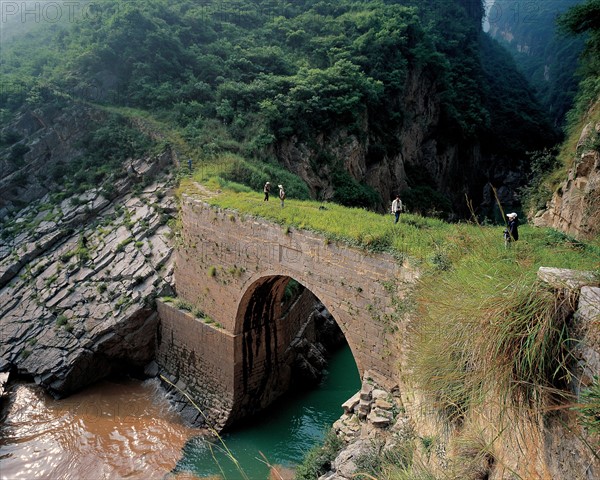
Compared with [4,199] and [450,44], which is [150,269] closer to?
[4,199]

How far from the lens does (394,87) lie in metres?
25.9

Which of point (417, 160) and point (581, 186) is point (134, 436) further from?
point (417, 160)

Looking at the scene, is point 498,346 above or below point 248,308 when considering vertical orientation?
above

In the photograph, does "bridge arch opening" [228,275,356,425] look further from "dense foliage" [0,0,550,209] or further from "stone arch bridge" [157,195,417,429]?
"dense foliage" [0,0,550,209]

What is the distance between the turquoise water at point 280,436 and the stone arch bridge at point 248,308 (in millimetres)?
602

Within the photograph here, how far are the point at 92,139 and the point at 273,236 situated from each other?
12957 mm

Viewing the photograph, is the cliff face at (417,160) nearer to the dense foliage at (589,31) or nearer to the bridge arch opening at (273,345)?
the bridge arch opening at (273,345)

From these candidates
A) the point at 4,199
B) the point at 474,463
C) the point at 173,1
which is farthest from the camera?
the point at 173,1

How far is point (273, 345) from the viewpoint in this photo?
1425cm

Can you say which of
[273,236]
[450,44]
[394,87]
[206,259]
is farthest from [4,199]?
[450,44]

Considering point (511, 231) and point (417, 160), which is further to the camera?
point (417, 160)

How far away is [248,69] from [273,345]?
618 inches

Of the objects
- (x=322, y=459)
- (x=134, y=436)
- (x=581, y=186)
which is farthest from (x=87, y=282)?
(x=581, y=186)

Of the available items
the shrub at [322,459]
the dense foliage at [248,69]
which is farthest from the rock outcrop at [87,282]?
the shrub at [322,459]
